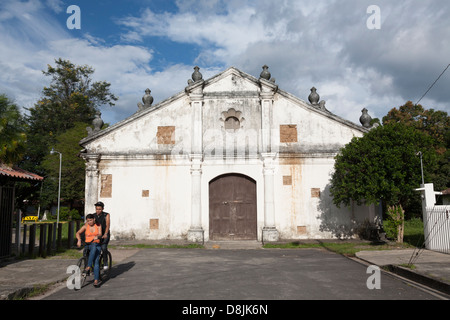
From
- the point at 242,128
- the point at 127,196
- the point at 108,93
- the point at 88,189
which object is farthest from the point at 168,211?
the point at 108,93

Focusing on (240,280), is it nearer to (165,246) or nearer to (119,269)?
(119,269)

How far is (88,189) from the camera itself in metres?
15.9

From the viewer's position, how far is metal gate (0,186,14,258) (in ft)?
33.0

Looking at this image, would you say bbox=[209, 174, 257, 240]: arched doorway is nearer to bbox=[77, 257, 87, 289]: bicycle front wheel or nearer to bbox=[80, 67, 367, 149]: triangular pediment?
bbox=[80, 67, 367, 149]: triangular pediment

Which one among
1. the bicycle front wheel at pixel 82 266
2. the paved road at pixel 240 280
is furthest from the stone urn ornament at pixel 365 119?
the bicycle front wheel at pixel 82 266

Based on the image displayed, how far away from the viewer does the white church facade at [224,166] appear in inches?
622

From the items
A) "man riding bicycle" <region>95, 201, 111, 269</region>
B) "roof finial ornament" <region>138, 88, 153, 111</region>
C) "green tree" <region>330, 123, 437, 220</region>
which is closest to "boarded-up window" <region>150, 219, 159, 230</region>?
"roof finial ornament" <region>138, 88, 153, 111</region>

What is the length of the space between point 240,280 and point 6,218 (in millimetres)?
7045

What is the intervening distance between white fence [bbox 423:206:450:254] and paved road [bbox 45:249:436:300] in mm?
3297

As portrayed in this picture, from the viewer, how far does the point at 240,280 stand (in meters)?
7.71

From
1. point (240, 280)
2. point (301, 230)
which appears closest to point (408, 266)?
point (240, 280)

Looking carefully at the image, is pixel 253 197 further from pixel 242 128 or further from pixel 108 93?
pixel 108 93

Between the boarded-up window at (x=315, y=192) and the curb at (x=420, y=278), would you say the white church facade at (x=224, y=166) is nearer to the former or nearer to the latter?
the boarded-up window at (x=315, y=192)

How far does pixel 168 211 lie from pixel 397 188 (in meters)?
9.15
